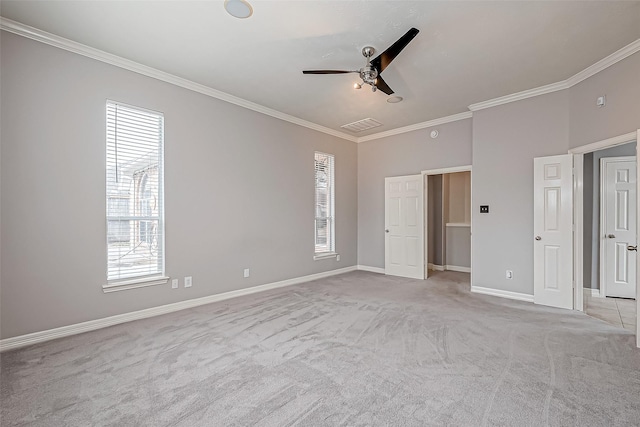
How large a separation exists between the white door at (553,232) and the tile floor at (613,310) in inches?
12.9

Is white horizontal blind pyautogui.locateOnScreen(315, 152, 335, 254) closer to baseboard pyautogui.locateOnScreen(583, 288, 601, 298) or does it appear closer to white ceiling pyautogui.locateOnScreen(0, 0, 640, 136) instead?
white ceiling pyautogui.locateOnScreen(0, 0, 640, 136)

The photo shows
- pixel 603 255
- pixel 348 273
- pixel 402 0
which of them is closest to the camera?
pixel 402 0

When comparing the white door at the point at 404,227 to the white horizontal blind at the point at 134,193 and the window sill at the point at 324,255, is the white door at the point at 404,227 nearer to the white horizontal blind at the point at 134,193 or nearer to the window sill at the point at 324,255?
the window sill at the point at 324,255

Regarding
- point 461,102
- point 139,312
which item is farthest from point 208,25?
point 461,102

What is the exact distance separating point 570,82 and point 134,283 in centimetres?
608

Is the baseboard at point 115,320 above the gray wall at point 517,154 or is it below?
below

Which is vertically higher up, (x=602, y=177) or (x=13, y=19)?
(x=13, y=19)

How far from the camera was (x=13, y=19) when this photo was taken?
8.81 feet

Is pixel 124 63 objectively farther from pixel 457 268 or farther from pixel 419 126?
pixel 457 268

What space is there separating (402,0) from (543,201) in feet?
11.0

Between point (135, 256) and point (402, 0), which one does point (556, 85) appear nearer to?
point (402, 0)

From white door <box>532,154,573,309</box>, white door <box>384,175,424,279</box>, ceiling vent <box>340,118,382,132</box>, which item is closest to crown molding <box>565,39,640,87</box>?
white door <box>532,154,573,309</box>

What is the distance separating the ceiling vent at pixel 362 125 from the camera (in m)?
5.48

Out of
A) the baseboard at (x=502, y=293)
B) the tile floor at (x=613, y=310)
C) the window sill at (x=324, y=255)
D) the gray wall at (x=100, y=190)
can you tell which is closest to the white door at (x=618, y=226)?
the tile floor at (x=613, y=310)
